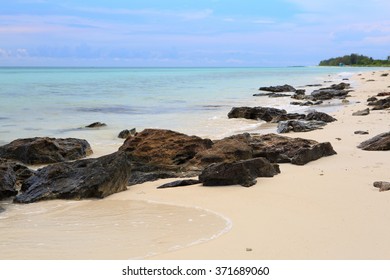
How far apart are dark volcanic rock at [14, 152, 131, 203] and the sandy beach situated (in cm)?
23

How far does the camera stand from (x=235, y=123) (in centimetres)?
1709

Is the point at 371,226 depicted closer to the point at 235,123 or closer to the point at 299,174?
the point at 299,174

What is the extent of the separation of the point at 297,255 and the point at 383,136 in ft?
19.3

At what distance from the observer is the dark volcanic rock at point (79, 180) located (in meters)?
6.88

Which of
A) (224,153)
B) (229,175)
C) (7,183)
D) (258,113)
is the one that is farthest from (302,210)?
(258,113)

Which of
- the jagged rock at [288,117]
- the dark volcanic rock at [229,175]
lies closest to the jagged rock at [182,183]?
the dark volcanic rock at [229,175]

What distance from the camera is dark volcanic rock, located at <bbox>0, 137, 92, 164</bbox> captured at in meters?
9.88

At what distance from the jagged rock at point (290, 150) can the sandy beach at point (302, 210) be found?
164 mm

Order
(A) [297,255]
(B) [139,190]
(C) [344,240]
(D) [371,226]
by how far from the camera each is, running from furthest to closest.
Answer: (B) [139,190]
(D) [371,226]
(C) [344,240]
(A) [297,255]

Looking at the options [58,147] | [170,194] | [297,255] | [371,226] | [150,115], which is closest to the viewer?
[297,255]

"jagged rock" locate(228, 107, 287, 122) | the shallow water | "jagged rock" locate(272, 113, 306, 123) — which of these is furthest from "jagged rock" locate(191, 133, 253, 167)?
"jagged rock" locate(228, 107, 287, 122)

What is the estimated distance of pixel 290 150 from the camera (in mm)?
8758

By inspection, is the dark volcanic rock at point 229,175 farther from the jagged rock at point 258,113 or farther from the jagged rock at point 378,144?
the jagged rock at point 258,113

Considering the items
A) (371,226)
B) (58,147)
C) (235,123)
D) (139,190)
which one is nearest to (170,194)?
(139,190)
